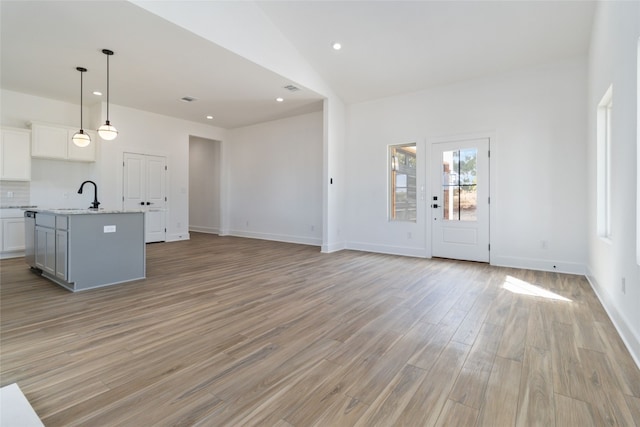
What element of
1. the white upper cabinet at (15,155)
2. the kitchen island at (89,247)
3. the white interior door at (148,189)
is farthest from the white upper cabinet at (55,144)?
the kitchen island at (89,247)

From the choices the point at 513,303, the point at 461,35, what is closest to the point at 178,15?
the point at 461,35

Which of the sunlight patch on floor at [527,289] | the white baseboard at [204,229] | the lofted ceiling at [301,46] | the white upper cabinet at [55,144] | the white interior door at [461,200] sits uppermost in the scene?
the lofted ceiling at [301,46]

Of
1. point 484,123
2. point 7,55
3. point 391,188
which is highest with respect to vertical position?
point 7,55

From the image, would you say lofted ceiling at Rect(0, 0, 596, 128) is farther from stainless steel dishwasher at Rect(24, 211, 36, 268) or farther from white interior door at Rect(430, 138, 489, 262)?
stainless steel dishwasher at Rect(24, 211, 36, 268)

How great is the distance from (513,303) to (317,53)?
16.1 feet

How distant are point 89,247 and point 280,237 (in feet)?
15.5

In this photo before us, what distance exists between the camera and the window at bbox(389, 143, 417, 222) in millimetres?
6113

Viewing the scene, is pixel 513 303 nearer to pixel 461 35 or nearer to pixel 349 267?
pixel 349 267

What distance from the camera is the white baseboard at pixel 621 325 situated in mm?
2100

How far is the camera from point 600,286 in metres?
3.44

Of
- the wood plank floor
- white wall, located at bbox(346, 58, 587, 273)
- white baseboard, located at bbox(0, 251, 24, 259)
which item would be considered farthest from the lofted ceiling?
the wood plank floor

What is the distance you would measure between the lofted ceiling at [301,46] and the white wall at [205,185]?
11.4ft

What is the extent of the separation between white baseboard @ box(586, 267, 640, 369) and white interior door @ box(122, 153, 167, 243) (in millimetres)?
8032

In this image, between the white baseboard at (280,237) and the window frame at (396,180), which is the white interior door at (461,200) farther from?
the white baseboard at (280,237)
